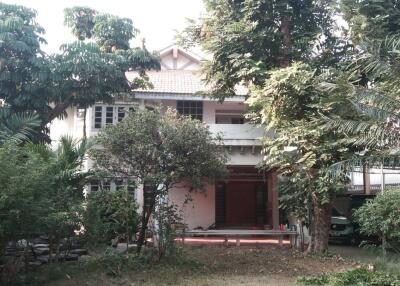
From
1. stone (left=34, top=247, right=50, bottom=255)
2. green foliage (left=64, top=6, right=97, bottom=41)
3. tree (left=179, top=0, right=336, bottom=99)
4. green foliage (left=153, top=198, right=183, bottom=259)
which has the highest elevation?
Answer: green foliage (left=64, top=6, right=97, bottom=41)

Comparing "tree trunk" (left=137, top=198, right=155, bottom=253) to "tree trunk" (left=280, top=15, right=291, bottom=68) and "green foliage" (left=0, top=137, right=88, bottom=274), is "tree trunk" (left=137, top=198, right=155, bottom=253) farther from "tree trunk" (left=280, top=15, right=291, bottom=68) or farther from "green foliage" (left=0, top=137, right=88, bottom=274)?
"tree trunk" (left=280, top=15, right=291, bottom=68)

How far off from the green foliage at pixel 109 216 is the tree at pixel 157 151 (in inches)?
27.2

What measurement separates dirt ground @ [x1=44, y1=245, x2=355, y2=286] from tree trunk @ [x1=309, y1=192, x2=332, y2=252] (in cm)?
66

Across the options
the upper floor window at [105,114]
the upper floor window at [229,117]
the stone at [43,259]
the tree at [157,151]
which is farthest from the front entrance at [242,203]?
the stone at [43,259]

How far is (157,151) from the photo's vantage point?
37.6 ft

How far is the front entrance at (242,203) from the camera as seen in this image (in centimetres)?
2339

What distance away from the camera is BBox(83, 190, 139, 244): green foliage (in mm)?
11188

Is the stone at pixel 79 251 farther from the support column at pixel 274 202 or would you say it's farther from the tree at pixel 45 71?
the support column at pixel 274 202

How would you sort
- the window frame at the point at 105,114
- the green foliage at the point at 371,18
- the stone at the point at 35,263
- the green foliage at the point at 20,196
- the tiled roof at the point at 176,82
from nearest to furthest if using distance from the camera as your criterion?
the green foliage at the point at 20,196 < the stone at the point at 35,263 < the green foliage at the point at 371,18 < the tiled roof at the point at 176,82 < the window frame at the point at 105,114

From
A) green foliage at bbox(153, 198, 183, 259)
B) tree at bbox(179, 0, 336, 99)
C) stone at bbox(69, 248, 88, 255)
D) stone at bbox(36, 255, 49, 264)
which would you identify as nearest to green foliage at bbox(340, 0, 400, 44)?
tree at bbox(179, 0, 336, 99)

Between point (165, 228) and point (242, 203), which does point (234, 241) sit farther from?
point (165, 228)

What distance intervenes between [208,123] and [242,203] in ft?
15.9

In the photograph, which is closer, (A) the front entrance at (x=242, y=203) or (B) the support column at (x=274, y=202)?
(B) the support column at (x=274, y=202)

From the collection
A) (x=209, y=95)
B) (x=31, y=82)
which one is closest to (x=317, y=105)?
(x=209, y=95)
